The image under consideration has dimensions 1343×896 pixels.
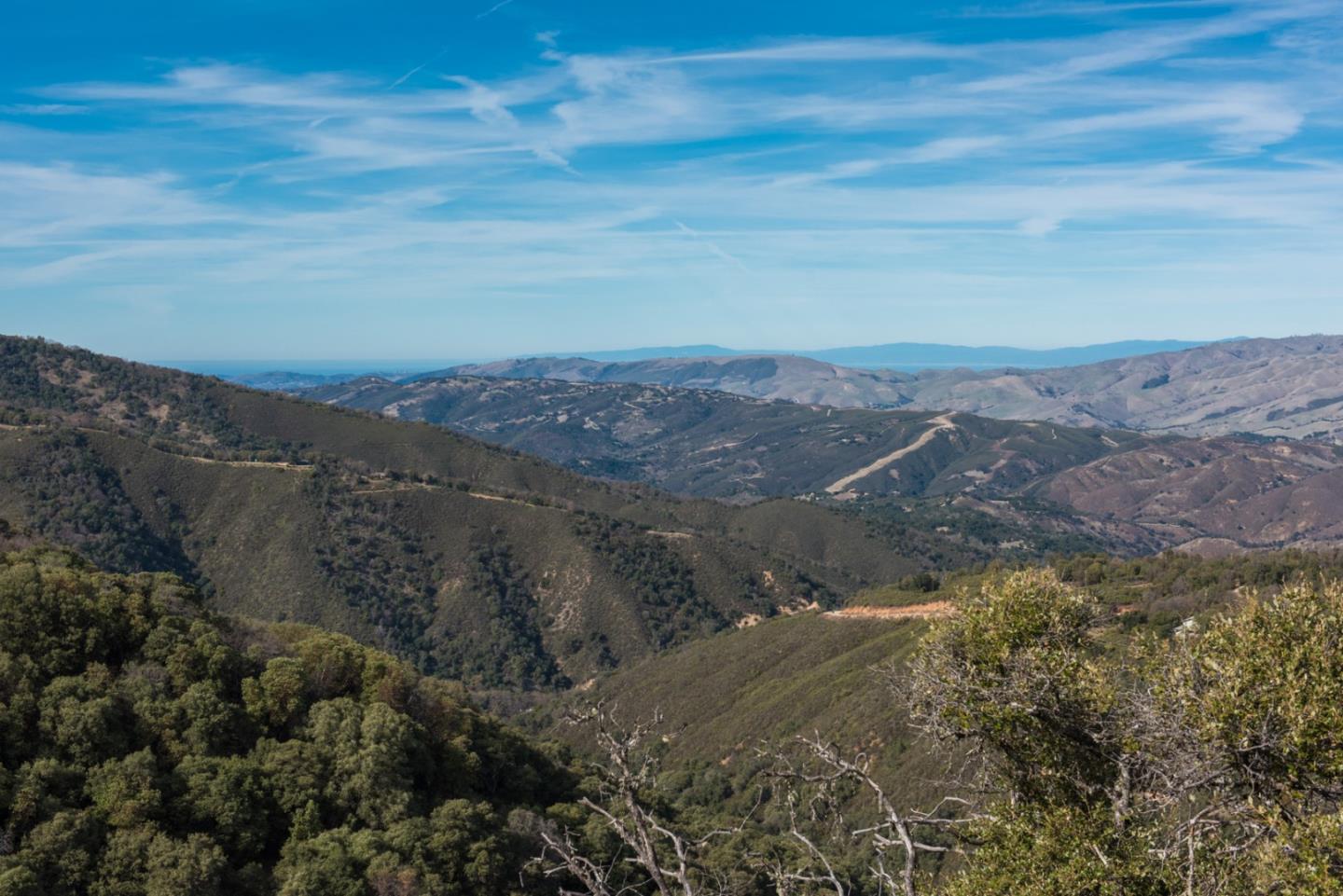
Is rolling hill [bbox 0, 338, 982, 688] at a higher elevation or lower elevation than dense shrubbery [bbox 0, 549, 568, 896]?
lower

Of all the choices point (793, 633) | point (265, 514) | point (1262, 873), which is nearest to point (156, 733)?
point (1262, 873)

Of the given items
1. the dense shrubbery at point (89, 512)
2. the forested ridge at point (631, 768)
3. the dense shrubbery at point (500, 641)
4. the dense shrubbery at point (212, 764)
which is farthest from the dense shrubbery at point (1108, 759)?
the dense shrubbery at point (89, 512)

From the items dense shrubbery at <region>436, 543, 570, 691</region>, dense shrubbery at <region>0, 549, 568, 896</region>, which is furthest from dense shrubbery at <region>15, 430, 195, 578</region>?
dense shrubbery at <region>0, 549, 568, 896</region>

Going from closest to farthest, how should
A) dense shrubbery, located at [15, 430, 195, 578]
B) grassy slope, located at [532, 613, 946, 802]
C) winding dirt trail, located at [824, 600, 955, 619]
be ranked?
1. grassy slope, located at [532, 613, 946, 802]
2. winding dirt trail, located at [824, 600, 955, 619]
3. dense shrubbery, located at [15, 430, 195, 578]

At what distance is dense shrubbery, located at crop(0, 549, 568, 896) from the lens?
24.5 m

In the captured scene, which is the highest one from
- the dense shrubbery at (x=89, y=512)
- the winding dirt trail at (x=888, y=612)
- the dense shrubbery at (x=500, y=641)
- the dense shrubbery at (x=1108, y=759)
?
the dense shrubbery at (x=1108, y=759)

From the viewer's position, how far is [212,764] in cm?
2862

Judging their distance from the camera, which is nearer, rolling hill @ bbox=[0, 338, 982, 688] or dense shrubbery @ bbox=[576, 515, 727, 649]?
rolling hill @ bbox=[0, 338, 982, 688]

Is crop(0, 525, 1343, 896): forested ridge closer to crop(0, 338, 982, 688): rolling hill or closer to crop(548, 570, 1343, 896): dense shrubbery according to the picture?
crop(548, 570, 1343, 896): dense shrubbery

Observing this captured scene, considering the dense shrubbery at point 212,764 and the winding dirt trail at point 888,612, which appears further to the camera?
the winding dirt trail at point 888,612

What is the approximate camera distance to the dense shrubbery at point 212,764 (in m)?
24.5

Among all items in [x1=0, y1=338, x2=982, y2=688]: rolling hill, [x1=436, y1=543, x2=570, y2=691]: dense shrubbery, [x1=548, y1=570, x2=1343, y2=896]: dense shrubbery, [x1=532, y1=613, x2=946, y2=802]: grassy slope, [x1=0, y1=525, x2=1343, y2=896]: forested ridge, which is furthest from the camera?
[x1=0, y1=338, x2=982, y2=688]: rolling hill

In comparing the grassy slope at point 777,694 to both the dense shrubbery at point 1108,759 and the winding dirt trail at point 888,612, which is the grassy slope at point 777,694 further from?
the dense shrubbery at point 1108,759

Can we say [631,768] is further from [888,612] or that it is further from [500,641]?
[500,641]
